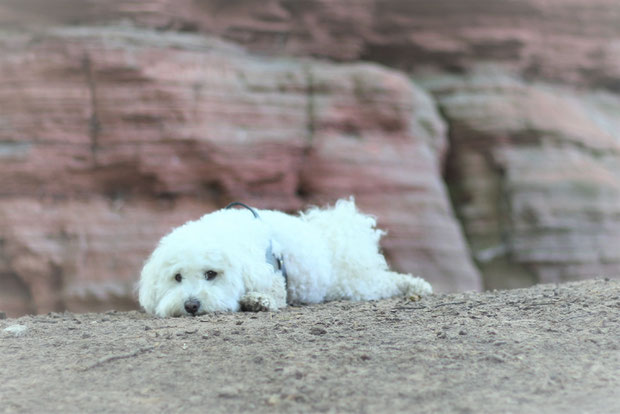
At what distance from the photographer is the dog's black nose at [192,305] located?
180 inches

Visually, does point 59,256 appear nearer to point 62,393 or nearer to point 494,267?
point 494,267

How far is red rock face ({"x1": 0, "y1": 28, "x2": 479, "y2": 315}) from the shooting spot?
1107 centimetres

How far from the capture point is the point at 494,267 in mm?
13062

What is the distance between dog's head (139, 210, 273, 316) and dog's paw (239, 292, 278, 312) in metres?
0.06

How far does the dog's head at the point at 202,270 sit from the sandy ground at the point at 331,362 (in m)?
0.25

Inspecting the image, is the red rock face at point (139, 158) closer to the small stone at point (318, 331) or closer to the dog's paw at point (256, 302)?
the dog's paw at point (256, 302)

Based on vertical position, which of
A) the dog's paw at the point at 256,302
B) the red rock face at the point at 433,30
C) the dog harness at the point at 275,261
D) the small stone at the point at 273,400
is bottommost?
the dog's paw at the point at 256,302

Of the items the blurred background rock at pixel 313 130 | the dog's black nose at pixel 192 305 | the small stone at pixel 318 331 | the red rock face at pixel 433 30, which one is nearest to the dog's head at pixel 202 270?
the dog's black nose at pixel 192 305

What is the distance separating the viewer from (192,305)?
4566 mm

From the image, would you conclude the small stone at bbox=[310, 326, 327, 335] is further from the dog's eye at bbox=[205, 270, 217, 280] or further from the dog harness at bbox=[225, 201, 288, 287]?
the dog harness at bbox=[225, 201, 288, 287]

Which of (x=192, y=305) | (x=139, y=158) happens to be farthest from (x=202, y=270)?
(x=139, y=158)

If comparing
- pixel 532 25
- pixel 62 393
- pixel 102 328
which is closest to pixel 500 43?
pixel 532 25

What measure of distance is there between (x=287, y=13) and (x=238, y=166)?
3.46m

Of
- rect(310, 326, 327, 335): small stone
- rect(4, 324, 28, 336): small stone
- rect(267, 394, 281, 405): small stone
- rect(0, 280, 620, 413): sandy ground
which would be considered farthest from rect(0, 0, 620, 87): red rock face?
rect(267, 394, 281, 405): small stone
